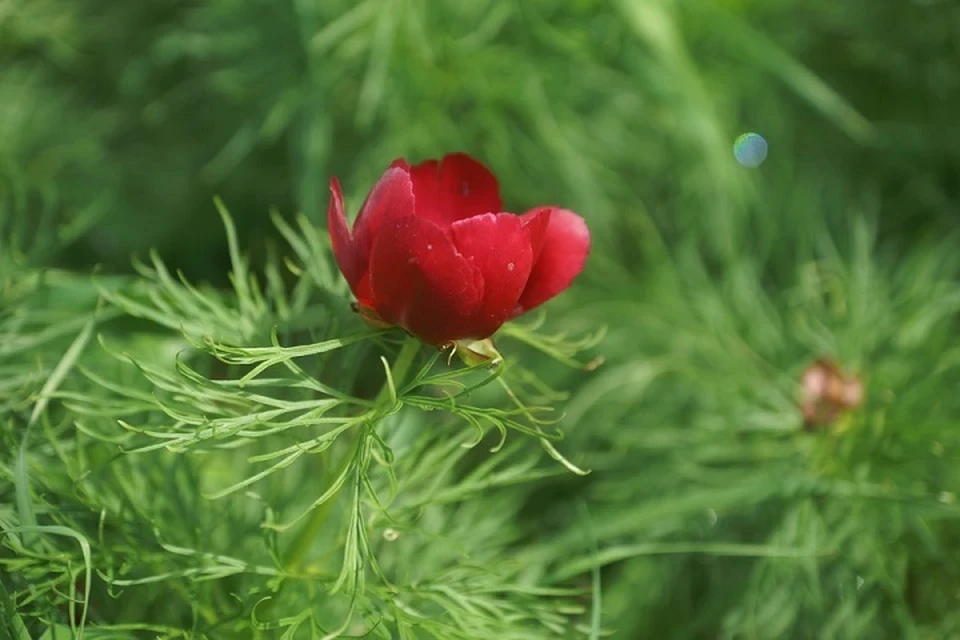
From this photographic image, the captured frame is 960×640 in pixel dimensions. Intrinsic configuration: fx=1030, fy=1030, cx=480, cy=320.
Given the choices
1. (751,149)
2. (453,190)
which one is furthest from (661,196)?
(453,190)

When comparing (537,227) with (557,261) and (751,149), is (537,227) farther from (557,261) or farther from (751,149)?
(751,149)

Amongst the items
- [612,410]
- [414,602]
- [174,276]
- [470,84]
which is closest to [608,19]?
[470,84]

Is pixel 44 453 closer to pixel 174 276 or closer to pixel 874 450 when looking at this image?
pixel 174 276

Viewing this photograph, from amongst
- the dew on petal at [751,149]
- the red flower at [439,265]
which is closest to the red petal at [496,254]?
the red flower at [439,265]

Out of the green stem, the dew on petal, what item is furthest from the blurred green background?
the green stem

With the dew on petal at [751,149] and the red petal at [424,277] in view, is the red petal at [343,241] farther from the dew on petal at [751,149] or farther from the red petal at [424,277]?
the dew on petal at [751,149]

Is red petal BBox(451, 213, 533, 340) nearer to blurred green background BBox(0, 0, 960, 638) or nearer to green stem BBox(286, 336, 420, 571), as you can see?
green stem BBox(286, 336, 420, 571)

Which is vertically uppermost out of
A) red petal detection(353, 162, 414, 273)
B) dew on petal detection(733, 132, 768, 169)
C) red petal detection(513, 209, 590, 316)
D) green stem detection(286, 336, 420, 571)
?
red petal detection(353, 162, 414, 273)
